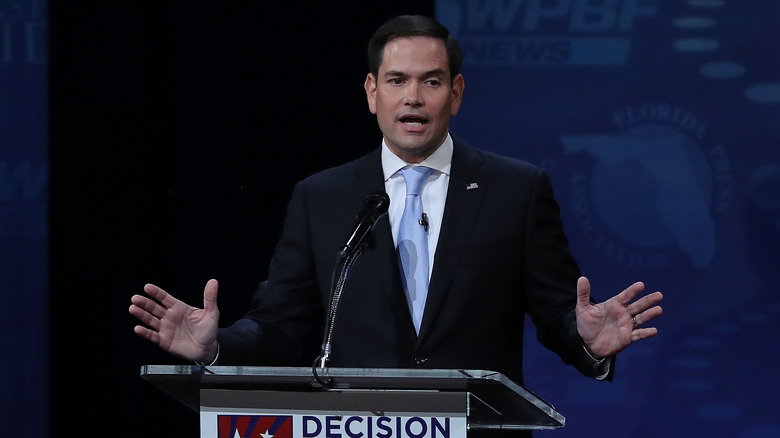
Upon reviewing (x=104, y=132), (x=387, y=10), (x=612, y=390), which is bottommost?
(x=612, y=390)

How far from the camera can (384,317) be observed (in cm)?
217

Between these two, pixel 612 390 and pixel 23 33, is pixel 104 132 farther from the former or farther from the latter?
pixel 612 390

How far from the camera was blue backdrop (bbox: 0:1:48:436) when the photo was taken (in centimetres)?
373

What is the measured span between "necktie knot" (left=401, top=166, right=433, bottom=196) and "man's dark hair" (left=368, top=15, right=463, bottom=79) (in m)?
0.24

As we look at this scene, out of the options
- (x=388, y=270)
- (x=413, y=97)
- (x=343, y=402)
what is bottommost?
(x=343, y=402)

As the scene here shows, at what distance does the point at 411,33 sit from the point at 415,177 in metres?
0.33

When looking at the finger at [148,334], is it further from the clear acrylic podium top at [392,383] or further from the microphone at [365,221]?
the microphone at [365,221]

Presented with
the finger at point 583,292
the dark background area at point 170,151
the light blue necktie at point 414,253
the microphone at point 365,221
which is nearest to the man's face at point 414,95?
the light blue necktie at point 414,253

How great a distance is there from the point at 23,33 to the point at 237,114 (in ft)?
3.13

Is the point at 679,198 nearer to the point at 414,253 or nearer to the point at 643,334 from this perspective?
the point at 414,253

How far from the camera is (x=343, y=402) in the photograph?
1.60 m

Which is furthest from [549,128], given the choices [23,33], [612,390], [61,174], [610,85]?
[23,33]

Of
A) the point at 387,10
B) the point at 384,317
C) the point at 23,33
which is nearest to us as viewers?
the point at 384,317

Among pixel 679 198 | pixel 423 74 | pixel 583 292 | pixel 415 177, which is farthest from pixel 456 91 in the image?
pixel 679 198
